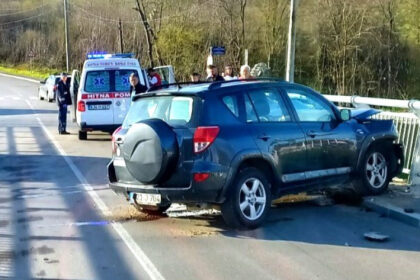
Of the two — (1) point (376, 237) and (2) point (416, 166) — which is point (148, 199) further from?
(2) point (416, 166)

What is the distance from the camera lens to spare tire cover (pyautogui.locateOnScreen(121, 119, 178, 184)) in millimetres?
6641

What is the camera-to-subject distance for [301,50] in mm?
39656

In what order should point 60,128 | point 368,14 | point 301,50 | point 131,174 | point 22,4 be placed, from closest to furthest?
1. point 131,174
2. point 60,128
3. point 368,14
4. point 301,50
5. point 22,4

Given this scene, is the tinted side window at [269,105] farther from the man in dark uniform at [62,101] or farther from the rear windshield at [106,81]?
the man in dark uniform at [62,101]

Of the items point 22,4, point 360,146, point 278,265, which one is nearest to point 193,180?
point 278,265

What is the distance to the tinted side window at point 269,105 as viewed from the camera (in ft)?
23.9

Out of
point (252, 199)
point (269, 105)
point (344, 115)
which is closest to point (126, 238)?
point (252, 199)

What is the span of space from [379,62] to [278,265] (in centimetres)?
3455

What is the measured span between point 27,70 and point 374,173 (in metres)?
67.2

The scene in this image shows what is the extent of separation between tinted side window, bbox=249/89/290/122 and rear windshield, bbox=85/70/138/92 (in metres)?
9.06

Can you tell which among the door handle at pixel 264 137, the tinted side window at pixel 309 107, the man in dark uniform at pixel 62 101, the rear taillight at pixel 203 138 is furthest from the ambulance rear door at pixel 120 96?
the rear taillight at pixel 203 138

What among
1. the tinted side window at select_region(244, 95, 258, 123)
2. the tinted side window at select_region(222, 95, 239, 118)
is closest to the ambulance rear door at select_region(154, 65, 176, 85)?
the tinted side window at select_region(244, 95, 258, 123)

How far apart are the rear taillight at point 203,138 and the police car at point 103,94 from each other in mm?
9453

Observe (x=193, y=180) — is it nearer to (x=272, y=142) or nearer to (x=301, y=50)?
(x=272, y=142)
